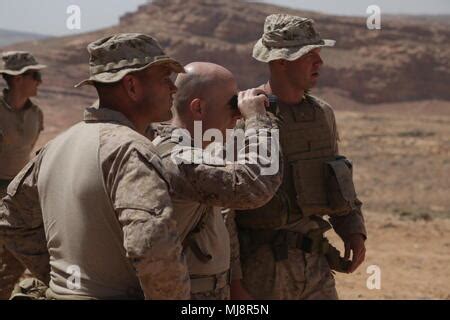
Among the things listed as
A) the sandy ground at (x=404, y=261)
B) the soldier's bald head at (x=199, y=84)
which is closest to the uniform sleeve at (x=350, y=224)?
the soldier's bald head at (x=199, y=84)

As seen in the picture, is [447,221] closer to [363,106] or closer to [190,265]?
[190,265]

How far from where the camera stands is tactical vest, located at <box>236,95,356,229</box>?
12.9 ft

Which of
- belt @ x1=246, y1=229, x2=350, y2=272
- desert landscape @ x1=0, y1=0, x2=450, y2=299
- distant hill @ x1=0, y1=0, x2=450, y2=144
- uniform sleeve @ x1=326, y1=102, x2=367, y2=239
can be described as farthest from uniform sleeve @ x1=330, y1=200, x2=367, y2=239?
distant hill @ x1=0, y1=0, x2=450, y2=144

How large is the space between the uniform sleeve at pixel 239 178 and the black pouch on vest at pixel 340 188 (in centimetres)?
121

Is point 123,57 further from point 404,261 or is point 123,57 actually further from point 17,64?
point 404,261

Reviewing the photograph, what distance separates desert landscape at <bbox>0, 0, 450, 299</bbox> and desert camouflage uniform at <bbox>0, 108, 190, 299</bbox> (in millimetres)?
11965

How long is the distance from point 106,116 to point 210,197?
0.44 meters

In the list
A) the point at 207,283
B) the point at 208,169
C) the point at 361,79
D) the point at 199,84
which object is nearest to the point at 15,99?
the point at 199,84

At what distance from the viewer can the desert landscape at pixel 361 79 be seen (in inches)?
774

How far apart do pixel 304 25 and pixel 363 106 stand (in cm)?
3897

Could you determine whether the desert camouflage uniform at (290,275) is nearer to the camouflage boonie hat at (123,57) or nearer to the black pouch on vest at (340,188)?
the black pouch on vest at (340,188)

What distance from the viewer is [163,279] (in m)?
2.48

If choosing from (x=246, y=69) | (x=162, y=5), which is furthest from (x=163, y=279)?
(x=162, y=5)

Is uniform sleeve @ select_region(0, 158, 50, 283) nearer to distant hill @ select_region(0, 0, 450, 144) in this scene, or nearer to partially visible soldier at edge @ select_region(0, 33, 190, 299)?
partially visible soldier at edge @ select_region(0, 33, 190, 299)
